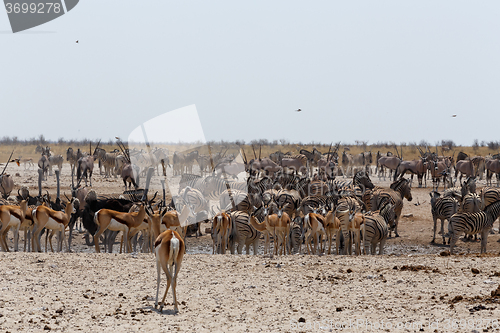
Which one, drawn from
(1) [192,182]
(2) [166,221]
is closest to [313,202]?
(2) [166,221]

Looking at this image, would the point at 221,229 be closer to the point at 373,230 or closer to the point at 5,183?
the point at 373,230

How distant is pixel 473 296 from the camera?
7.52 metres

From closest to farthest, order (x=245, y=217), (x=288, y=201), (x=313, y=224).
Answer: (x=313, y=224)
(x=245, y=217)
(x=288, y=201)

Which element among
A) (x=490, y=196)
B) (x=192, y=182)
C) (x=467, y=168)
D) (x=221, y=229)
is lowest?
(x=221, y=229)

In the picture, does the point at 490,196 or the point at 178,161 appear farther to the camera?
the point at 178,161

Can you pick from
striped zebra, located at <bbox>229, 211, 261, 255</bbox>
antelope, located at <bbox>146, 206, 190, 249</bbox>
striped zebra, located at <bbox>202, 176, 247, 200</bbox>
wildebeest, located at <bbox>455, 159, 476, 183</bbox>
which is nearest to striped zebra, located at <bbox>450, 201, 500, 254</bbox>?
striped zebra, located at <bbox>229, 211, 261, 255</bbox>

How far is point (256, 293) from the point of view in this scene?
794cm

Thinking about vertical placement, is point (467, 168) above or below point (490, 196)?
above

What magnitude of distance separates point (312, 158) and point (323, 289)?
29236 millimetres

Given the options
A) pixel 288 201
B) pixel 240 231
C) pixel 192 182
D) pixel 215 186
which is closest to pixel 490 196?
pixel 288 201

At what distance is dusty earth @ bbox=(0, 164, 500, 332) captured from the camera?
652 cm

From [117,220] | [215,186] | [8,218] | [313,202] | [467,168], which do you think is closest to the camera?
[8,218]

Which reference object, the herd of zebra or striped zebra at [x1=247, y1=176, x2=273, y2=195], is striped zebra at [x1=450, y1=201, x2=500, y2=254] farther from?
striped zebra at [x1=247, y1=176, x2=273, y2=195]

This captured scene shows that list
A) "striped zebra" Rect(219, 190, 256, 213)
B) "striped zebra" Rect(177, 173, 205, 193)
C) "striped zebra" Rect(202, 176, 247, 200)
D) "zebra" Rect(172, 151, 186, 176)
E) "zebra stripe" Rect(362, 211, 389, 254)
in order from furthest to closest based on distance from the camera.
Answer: "zebra" Rect(172, 151, 186, 176) → "striped zebra" Rect(177, 173, 205, 193) → "striped zebra" Rect(202, 176, 247, 200) → "striped zebra" Rect(219, 190, 256, 213) → "zebra stripe" Rect(362, 211, 389, 254)
